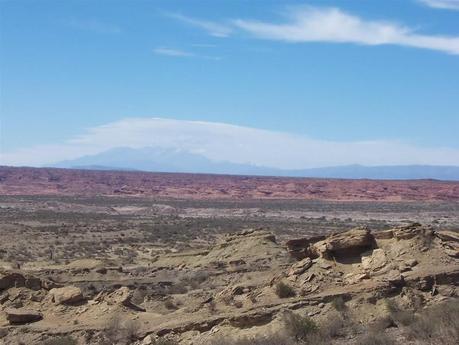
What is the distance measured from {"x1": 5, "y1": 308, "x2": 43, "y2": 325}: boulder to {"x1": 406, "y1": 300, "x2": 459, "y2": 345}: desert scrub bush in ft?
32.4

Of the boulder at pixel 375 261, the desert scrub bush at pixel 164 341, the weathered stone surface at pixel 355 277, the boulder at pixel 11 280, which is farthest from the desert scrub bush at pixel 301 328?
the boulder at pixel 11 280

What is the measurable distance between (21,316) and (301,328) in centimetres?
787

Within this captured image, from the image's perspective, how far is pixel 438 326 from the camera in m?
12.9

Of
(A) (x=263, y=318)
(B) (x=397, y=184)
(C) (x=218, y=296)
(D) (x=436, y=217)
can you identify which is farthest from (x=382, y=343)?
(B) (x=397, y=184)

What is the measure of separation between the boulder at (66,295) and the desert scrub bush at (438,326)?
942cm

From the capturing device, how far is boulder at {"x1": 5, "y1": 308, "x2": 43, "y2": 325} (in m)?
17.0

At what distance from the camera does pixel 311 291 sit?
1625 cm

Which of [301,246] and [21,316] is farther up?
[301,246]

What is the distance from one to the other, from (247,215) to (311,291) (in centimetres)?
6498

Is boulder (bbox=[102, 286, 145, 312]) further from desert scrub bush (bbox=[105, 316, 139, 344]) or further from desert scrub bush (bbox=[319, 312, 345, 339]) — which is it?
desert scrub bush (bbox=[319, 312, 345, 339])

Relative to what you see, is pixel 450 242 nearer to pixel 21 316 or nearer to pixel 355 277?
pixel 355 277

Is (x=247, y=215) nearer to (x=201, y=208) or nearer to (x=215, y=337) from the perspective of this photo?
(x=201, y=208)

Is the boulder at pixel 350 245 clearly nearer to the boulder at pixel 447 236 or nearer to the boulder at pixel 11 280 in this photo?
the boulder at pixel 447 236

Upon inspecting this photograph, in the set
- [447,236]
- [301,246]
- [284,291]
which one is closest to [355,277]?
[284,291]
